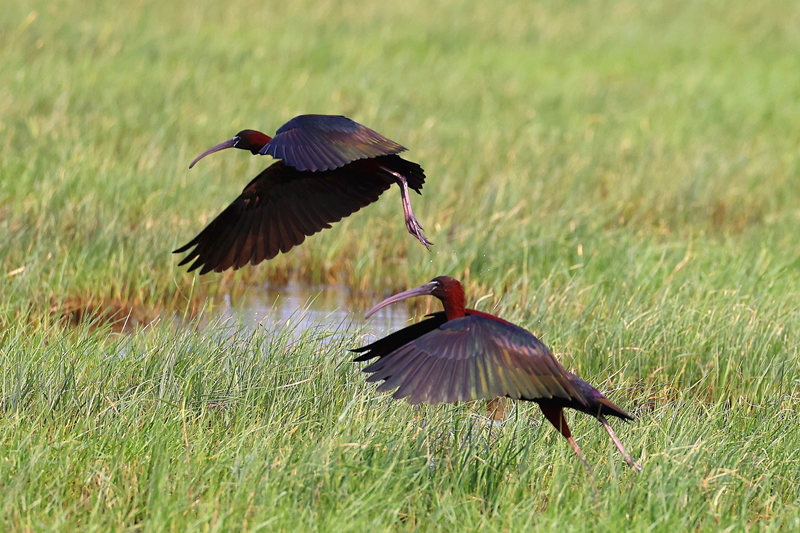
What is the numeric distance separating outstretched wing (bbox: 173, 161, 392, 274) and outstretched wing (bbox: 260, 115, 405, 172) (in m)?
0.40

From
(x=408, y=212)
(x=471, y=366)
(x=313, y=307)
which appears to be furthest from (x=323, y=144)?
(x=313, y=307)

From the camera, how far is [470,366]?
340 centimetres

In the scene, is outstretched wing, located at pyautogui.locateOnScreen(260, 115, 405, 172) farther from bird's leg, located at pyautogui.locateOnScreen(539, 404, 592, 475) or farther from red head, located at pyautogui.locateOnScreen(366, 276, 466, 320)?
bird's leg, located at pyautogui.locateOnScreen(539, 404, 592, 475)

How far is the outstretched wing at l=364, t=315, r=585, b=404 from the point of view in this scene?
332 cm

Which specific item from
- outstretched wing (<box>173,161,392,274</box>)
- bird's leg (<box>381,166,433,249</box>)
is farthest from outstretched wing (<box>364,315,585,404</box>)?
outstretched wing (<box>173,161,392,274</box>)

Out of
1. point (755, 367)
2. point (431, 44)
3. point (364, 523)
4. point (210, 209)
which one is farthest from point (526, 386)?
point (431, 44)

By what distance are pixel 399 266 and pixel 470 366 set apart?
145 inches

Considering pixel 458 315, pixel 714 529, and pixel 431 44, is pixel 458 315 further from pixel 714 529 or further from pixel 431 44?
pixel 431 44

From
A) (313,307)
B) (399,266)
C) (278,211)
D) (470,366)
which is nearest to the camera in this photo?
(470,366)

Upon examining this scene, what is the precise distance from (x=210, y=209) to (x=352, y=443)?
391 centimetres

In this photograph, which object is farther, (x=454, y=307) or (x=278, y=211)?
(x=278, y=211)

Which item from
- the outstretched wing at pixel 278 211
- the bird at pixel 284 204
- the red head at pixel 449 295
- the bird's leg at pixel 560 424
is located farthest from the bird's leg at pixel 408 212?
the bird's leg at pixel 560 424

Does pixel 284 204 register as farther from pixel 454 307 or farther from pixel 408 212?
pixel 454 307

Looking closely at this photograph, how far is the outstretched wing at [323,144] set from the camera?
4.14 metres
